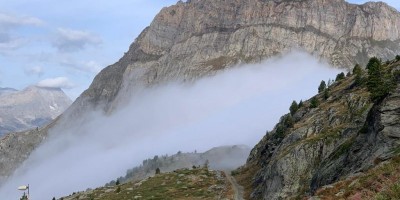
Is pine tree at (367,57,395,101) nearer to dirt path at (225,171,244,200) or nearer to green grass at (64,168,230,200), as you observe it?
dirt path at (225,171,244,200)

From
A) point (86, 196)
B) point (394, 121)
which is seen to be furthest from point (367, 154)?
point (86, 196)

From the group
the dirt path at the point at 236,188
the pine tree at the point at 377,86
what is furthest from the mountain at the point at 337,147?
the dirt path at the point at 236,188

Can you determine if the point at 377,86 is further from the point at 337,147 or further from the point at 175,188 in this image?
the point at 175,188

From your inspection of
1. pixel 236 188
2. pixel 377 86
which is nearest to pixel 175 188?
pixel 236 188

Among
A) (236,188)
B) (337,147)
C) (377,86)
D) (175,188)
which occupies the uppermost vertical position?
(377,86)

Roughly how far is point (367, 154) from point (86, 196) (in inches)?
4465

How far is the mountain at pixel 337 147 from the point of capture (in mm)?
48603

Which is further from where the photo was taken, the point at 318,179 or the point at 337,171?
the point at 318,179

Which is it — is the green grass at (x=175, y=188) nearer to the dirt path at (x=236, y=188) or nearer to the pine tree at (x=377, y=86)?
the dirt path at (x=236, y=188)

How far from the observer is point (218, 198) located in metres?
106

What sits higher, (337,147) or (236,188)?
(337,147)

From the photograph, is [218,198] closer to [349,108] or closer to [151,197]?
[151,197]

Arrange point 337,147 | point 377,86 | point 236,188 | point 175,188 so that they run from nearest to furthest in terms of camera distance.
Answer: point 377,86, point 337,147, point 236,188, point 175,188

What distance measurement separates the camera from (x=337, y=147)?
2938 inches
